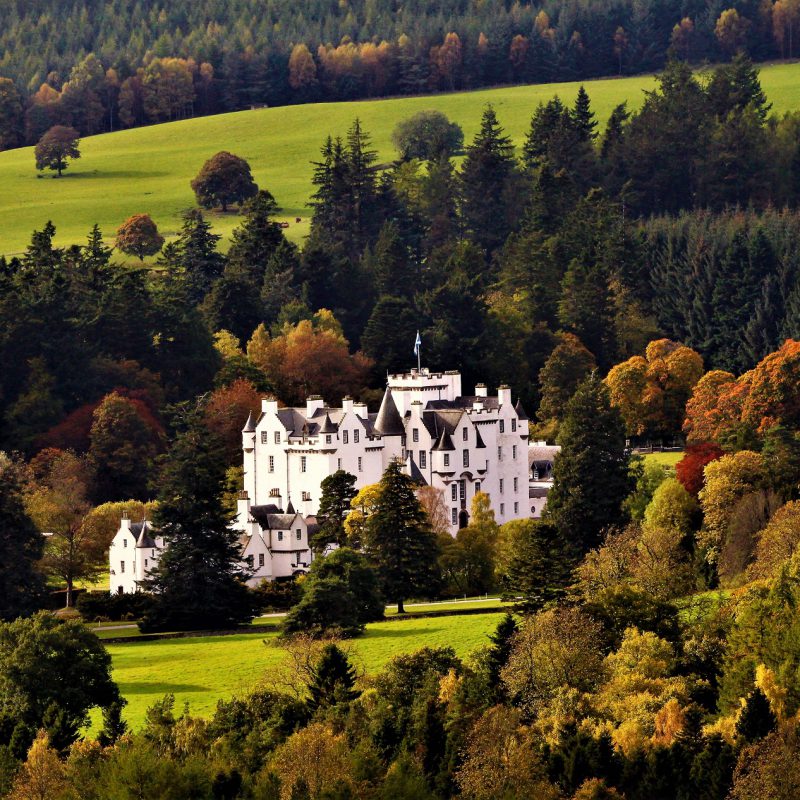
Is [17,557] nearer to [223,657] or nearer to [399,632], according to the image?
[223,657]

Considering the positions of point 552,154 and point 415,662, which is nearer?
point 415,662

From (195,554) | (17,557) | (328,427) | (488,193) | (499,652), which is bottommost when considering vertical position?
(195,554)

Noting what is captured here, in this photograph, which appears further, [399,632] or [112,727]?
[399,632]

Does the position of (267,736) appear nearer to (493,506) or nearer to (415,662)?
(415,662)

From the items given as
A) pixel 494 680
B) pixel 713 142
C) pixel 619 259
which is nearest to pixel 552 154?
pixel 713 142

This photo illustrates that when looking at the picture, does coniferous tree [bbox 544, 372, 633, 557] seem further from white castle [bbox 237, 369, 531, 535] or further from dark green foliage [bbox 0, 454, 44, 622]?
dark green foliage [bbox 0, 454, 44, 622]

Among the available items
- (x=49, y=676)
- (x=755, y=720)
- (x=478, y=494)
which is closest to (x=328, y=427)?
(x=478, y=494)

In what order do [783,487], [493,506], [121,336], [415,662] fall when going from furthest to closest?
[121,336] < [493,506] < [783,487] < [415,662]
